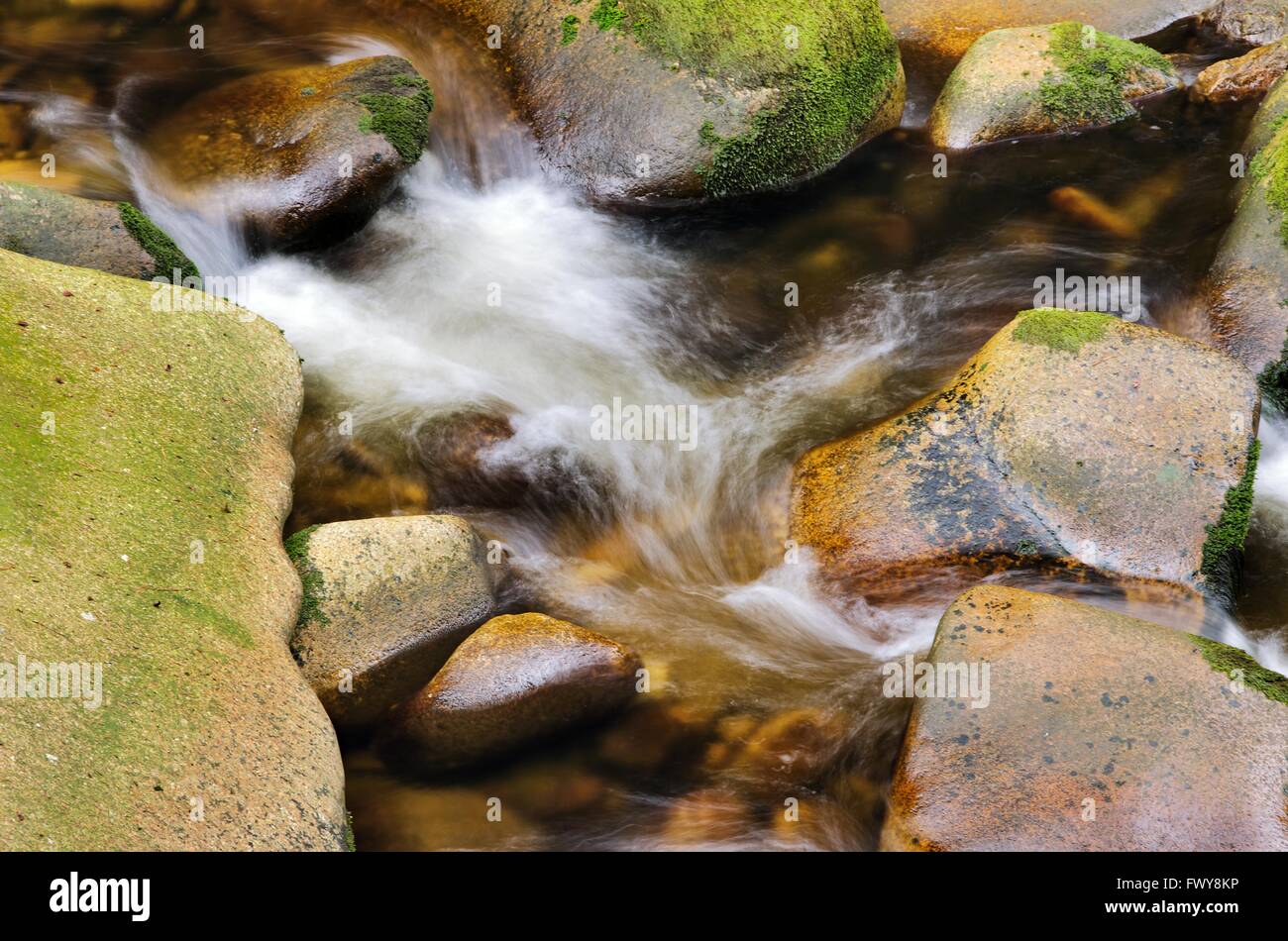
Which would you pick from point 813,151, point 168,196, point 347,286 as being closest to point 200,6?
point 168,196

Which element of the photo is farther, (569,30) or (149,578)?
(569,30)

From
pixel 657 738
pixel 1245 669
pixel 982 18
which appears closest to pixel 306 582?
pixel 657 738

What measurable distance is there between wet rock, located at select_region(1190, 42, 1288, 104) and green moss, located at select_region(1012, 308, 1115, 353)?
17.0ft

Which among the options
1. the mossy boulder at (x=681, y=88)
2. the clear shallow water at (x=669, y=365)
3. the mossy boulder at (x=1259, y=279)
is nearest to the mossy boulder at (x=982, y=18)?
the clear shallow water at (x=669, y=365)

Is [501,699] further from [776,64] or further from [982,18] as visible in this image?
[982,18]

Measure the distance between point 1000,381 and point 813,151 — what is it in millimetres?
3869

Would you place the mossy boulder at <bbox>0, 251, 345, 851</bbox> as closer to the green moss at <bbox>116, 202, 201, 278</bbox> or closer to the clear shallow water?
the clear shallow water

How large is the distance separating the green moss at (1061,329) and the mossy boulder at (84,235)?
5.69 meters

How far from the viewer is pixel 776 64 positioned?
32.1ft

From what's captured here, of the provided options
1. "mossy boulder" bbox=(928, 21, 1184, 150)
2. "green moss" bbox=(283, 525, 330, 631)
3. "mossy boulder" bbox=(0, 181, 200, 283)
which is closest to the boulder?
"mossy boulder" bbox=(928, 21, 1184, 150)

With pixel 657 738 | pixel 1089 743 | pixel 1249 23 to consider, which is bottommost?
pixel 657 738

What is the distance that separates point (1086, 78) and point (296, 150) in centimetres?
718

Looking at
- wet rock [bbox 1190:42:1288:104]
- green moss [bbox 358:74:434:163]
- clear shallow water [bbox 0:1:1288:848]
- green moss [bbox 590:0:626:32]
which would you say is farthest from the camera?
wet rock [bbox 1190:42:1288:104]

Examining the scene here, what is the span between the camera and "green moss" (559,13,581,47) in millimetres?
9891
